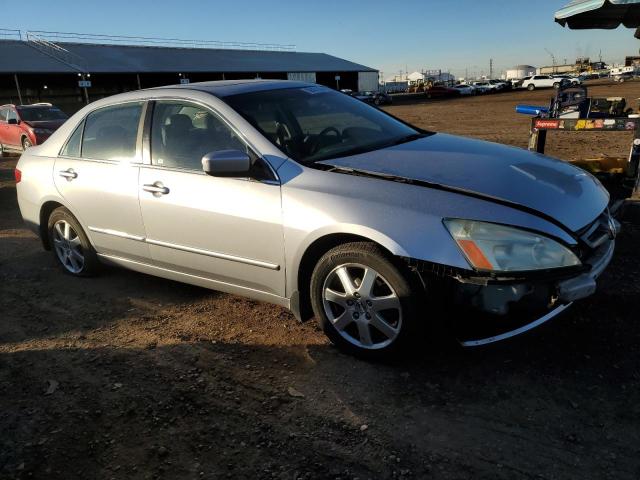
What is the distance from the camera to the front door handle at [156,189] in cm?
364

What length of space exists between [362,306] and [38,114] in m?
15.2

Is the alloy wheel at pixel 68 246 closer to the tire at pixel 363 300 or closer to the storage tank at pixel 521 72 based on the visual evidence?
the tire at pixel 363 300

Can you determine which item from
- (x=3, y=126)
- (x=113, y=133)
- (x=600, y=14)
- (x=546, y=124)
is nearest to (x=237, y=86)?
(x=113, y=133)

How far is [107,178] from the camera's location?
Result: 13.2 feet

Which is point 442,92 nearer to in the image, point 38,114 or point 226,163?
point 38,114

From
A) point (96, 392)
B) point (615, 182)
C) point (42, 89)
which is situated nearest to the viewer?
point (96, 392)

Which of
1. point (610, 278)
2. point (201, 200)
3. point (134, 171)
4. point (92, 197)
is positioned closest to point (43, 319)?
point (92, 197)

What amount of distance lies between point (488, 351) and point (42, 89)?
152 feet

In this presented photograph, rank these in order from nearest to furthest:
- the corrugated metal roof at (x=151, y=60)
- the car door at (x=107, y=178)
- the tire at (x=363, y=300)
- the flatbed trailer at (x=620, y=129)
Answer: the tire at (x=363, y=300) → the car door at (x=107, y=178) → the flatbed trailer at (x=620, y=129) → the corrugated metal roof at (x=151, y=60)

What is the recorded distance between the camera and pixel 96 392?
295 cm

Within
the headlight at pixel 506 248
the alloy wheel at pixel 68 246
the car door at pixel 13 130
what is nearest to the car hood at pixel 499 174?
the headlight at pixel 506 248

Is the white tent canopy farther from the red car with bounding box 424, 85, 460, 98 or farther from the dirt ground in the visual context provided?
the red car with bounding box 424, 85, 460, 98

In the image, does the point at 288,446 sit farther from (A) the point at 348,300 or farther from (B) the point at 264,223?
(B) the point at 264,223

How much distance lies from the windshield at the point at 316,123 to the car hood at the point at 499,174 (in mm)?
221
